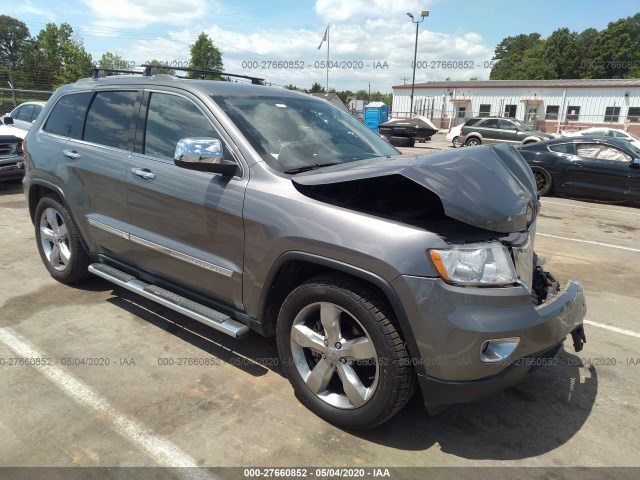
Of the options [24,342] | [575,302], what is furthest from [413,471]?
[24,342]

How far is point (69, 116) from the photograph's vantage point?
4426 mm

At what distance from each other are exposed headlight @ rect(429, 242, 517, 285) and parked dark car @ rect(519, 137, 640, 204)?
8.83 metres

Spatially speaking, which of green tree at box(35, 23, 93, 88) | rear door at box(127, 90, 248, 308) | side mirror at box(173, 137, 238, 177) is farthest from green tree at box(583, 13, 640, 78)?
side mirror at box(173, 137, 238, 177)

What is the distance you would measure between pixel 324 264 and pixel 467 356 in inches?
33.4

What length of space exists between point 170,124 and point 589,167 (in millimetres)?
9665

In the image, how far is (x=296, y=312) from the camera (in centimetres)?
276

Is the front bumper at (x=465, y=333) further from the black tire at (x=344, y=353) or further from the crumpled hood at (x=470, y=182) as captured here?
the crumpled hood at (x=470, y=182)

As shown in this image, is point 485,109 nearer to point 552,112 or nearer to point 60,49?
point 552,112

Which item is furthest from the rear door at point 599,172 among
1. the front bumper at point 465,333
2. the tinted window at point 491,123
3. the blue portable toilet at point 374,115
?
the blue portable toilet at point 374,115

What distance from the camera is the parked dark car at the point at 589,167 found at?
9.90 meters

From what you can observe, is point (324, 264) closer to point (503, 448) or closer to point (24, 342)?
point (503, 448)

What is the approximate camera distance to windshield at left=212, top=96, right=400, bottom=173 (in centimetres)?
312

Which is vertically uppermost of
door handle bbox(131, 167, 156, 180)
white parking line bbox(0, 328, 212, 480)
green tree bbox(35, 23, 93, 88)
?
green tree bbox(35, 23, 93, 88)

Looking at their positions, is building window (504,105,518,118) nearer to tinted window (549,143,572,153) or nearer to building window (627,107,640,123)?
building window (627,107,640,123)
